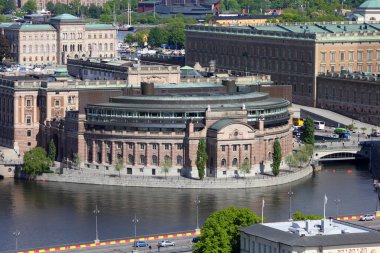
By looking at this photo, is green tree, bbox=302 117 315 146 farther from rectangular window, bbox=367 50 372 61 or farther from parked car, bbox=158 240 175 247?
parked car, bbox=158 240 175 247

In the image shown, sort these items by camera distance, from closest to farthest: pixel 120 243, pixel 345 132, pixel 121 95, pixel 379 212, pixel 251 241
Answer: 1. pixel 251 241
2. pixel 120 243
3. pixel 379 212
4. pixel 121 95
5. pixel 345 132

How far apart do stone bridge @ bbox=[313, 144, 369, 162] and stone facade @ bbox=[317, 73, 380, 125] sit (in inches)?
688

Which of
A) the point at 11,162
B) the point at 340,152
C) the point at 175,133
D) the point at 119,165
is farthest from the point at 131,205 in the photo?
the point at 340,152

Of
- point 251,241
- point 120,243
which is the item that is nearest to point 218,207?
point 120,243

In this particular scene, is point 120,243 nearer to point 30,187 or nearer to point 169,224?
point 169,224

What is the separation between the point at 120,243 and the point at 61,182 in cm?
3189

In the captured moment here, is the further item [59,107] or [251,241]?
[59,107]

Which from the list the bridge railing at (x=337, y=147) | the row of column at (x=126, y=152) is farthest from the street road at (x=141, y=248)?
the bridge railing at (x=337, y=147)

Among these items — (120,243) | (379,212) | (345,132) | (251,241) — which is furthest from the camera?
(345,132)

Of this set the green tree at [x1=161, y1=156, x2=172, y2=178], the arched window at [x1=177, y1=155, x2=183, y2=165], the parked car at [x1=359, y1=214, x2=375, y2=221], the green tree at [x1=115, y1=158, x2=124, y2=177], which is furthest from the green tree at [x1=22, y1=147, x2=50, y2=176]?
the parked car at [x1=359, y1=214, x2=375, y2=221]

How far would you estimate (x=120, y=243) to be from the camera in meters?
115

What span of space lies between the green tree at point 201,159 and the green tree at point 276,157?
559 cm

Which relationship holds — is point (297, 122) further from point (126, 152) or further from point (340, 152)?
point (126, 152)

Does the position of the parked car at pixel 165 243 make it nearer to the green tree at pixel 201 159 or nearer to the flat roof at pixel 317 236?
the flat roof at pixel 317 236
